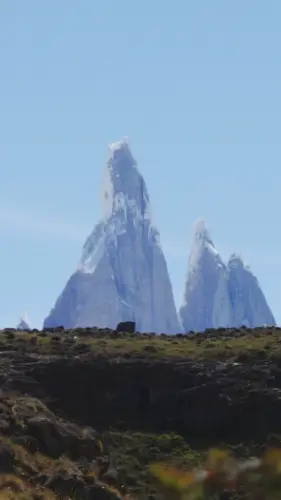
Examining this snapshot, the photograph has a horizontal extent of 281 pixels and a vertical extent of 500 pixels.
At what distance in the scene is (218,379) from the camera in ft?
187

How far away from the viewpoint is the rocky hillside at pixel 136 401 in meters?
45.7

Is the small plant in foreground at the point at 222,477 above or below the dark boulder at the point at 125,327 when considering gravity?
below

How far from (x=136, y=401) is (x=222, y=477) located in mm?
50503

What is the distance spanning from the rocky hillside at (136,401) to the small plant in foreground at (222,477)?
121 ft

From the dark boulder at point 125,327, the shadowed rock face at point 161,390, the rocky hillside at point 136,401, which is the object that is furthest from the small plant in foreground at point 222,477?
the dark boulder at point 125,327

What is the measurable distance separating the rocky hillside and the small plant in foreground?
121 ft

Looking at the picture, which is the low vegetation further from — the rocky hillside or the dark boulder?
the dark boulder

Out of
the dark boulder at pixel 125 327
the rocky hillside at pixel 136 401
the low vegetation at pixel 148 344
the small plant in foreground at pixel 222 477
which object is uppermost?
the dark boulder at pixel 125 327

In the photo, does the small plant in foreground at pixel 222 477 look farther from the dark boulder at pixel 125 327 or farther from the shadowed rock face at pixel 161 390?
the dark boulder at pixel 125 327

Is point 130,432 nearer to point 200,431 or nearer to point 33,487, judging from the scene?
point 200,431

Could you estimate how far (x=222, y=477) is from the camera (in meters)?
7.39

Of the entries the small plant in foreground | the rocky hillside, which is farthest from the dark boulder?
the small plant in foreground

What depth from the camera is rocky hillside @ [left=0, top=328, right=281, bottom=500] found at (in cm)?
4572

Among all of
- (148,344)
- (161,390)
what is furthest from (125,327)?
(161,390)
